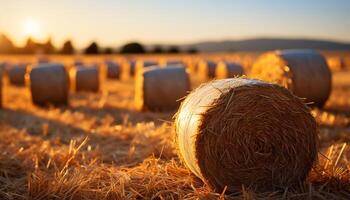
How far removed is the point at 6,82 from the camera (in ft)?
77.0

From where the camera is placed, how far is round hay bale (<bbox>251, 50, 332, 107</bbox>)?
10.5 meters

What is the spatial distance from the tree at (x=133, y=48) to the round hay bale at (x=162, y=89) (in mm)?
71154

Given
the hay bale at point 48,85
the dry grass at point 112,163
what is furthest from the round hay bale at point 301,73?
the hay bale at point 48,85

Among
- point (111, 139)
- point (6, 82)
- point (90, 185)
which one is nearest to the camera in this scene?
point (90, 185)

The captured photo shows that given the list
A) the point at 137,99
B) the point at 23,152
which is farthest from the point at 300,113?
the point at 137,99

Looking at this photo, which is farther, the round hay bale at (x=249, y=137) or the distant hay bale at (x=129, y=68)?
the distant hay bale at (x=129, y=68)

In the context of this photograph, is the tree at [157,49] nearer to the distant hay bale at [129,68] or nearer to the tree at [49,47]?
the tree at [49,47]

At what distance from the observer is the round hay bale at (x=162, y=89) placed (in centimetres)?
1137

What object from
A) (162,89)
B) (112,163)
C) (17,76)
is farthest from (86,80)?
(112,163)

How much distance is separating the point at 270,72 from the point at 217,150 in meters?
6.68

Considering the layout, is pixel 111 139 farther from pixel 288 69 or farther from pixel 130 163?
pixel 288 69

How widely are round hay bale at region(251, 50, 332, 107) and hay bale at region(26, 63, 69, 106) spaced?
553 cm

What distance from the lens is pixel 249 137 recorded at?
4711mm

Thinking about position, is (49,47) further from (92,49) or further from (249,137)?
(249,137)
